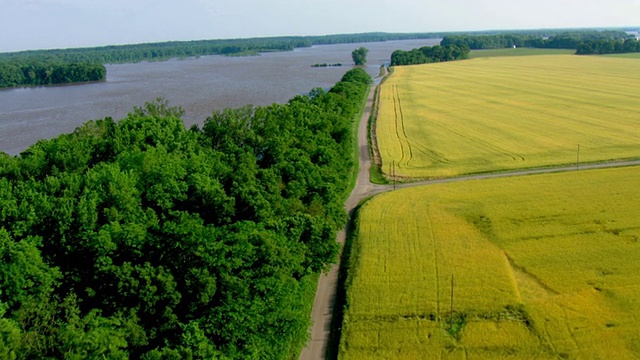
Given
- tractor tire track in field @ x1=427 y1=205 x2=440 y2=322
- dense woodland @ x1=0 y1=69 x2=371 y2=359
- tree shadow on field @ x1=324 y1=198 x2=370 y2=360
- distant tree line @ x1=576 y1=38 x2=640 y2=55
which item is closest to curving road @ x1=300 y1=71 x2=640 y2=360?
tree shadow on field @ x1=324 y1=198 x2=370 y2=360

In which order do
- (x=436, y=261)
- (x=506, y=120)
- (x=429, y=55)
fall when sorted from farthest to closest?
(x=429, y=55)
(x=506, y=120)
(x=436, y=261)

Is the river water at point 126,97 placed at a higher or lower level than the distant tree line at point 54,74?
lower

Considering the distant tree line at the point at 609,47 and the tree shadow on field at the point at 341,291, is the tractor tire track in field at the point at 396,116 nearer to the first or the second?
the tree shadow on field at the point at 341,291

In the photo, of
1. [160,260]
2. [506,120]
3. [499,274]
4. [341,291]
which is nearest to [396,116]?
[506,120]

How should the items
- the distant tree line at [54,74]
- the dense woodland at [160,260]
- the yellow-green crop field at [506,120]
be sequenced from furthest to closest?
1. the distant tree line at [54,74]
2. the yellow-green crop field at [506,120]
3. the dense woodland at [160,260]

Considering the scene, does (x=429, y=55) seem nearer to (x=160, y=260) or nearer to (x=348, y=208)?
(x=348, y=208)

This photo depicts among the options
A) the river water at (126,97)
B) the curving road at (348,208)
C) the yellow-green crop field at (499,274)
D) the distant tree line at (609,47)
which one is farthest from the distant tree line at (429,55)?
the yellow-green crop field at (499,274)
